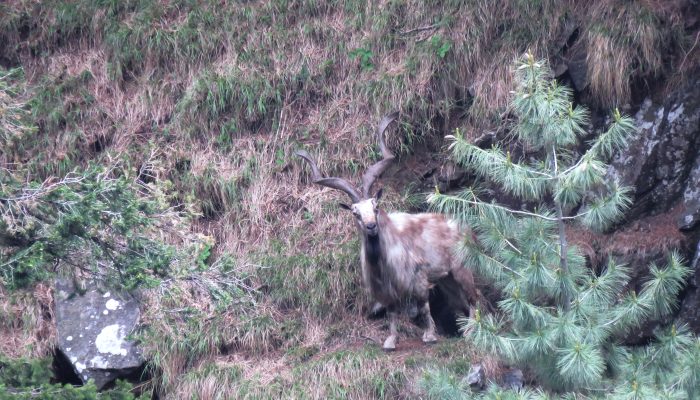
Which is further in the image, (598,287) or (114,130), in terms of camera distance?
(114,130)

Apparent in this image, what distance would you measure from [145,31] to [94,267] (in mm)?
5232

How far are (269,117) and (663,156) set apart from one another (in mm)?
4553

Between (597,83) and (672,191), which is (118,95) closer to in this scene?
(597,83)

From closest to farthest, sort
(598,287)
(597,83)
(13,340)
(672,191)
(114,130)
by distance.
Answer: (598,287)
(672,191)
(597,83)
(13,340)
(114,130)

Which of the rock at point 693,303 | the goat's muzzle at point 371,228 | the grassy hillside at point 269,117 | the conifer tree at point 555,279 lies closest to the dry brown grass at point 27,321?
the grassy hillside at point 269,117

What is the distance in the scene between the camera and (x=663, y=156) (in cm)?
886

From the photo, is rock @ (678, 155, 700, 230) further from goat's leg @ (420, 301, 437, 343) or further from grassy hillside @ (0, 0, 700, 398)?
goat's leg @ (420, 301, 437, 343)

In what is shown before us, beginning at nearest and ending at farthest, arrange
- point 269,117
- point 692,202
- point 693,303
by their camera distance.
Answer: point 693,303 → point 692,202 → point 269,117

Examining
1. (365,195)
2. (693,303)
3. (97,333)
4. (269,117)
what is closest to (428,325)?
(365,195)

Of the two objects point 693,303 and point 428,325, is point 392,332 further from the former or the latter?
point 693,303

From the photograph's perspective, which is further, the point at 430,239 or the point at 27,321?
the point at 27,321

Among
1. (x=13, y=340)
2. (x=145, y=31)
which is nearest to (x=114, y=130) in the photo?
(x=145, y=31)

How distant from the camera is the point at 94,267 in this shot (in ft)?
24.5

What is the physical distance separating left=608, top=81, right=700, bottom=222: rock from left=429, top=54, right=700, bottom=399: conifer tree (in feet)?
6.78
